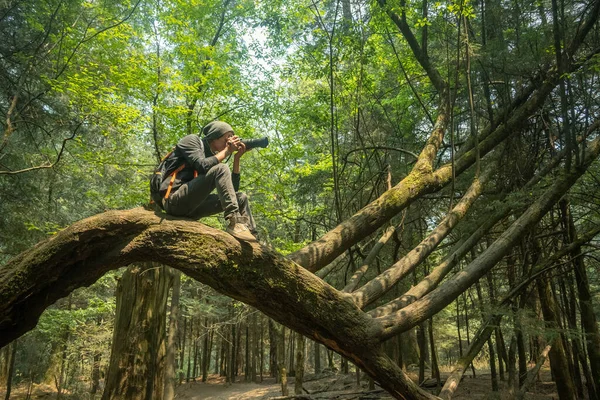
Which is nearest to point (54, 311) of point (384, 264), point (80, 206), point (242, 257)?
point (80, 206)

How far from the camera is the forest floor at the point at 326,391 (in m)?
8.74

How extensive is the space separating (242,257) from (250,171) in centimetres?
835

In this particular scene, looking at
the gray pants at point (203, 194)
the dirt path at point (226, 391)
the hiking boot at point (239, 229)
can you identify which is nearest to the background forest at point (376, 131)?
the hiking boot at point (239, 229)

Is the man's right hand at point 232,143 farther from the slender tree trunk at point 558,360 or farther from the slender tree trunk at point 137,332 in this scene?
the slender tree trunk at point 558,360

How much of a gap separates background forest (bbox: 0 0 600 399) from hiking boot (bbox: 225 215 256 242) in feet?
1.29

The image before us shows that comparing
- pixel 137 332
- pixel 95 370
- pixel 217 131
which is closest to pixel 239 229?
pixel 217 131

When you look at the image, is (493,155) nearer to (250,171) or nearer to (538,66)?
(538,66)

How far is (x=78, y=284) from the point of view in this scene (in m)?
2.81

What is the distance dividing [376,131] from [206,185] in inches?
378

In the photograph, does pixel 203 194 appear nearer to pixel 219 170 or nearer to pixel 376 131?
pixel 219 170

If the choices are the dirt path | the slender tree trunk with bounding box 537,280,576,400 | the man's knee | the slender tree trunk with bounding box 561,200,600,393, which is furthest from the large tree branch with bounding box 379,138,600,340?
the dirt path

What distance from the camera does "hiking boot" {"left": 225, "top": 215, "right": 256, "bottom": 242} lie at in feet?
9.16

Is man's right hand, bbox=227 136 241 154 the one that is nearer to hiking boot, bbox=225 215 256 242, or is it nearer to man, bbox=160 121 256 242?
man, bbox=160 121 256 242

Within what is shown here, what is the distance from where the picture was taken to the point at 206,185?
2.89m
